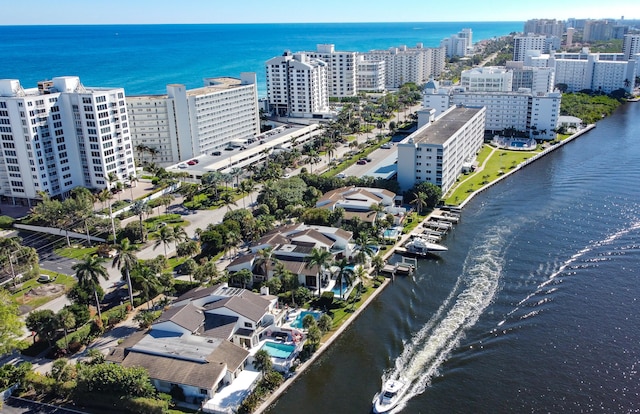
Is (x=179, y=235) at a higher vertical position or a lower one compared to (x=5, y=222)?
higher

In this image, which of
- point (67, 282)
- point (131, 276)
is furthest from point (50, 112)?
point (131, 276)

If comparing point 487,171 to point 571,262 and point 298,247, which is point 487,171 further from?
point 298,247

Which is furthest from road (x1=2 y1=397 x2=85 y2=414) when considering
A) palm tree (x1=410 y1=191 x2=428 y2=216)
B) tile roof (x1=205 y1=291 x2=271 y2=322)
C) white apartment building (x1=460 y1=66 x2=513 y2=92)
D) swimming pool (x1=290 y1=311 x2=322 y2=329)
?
white apartment building (x1=460 y1=66 x2=513 y2=92)

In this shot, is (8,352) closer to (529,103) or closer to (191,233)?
(191,233)

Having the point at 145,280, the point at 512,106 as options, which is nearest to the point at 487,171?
the point at 512,106

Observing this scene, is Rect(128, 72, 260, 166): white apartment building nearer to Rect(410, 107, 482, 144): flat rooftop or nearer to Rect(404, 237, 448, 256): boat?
Rect(410, 107, 482, 144): flat rooftop

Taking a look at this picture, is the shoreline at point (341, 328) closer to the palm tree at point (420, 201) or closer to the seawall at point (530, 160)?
the seawall at point (530, 160)
